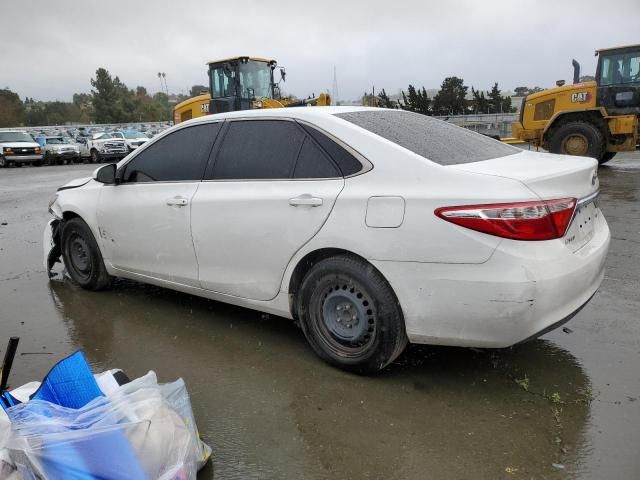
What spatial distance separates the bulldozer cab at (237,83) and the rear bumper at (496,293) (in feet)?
44.6

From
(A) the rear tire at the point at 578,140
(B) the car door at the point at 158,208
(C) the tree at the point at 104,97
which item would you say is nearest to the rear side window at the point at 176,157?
(B) the car door at the point at 158,208

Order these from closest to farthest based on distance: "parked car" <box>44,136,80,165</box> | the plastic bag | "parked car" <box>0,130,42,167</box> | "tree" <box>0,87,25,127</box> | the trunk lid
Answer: the plastic bag < the trunk lid < "parked car" <box>0,130,42,167</box> < "parked car" <box>44,136,80,165</box> < "tree" <box>0,87,25,127</box>

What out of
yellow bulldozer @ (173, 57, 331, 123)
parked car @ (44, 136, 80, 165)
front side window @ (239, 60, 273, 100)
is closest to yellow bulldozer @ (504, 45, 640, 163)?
yellow bulldozer @ (173, 57, 331, 123)

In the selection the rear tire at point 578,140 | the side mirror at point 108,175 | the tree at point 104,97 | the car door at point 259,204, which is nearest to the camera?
the car door at point 259,204

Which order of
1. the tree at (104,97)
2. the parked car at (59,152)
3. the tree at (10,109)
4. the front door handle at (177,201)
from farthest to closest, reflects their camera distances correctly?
the tree at (104,97), the tree at (10,109), the parked car at (59,152), the front door handle at (177,201)

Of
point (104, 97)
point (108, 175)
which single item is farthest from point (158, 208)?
point (104, 97)

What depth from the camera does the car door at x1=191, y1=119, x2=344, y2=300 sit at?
331 centimetres

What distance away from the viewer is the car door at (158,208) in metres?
4.00

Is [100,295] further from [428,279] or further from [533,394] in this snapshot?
[533,394]

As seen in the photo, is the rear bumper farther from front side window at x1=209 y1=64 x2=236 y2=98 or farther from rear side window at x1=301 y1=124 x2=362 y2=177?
front side window at x1=209 y1=64 x2=236 y2=98

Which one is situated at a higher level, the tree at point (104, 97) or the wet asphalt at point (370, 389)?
the tree at point (104, 97)

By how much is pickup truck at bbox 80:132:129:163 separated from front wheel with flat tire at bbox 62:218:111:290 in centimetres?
2246

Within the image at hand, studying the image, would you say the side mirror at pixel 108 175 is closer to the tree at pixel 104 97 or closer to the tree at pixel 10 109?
the tree at pixel 10 109

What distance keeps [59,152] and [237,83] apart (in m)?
14.9
